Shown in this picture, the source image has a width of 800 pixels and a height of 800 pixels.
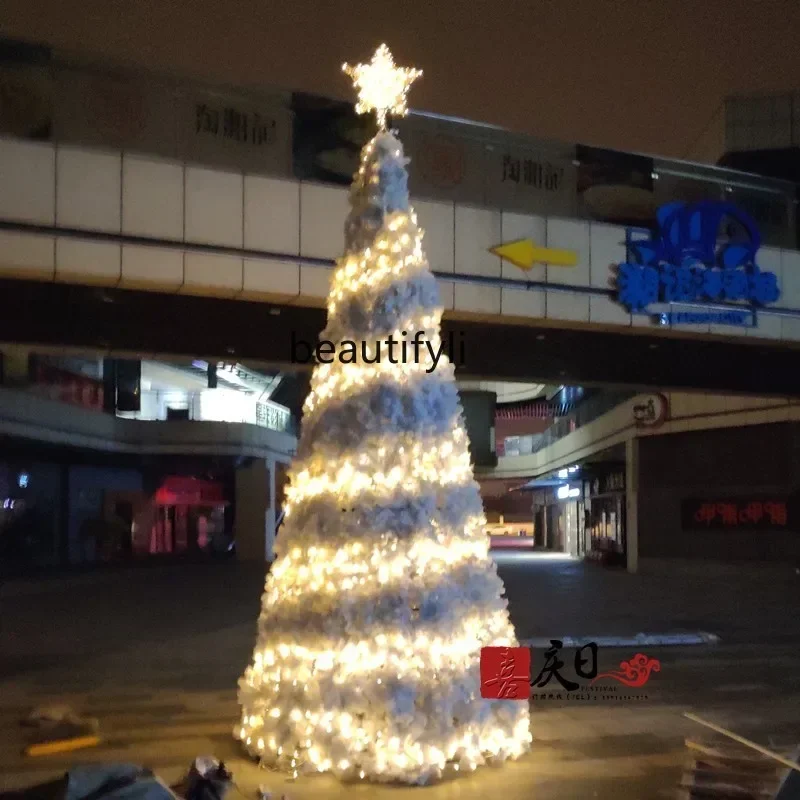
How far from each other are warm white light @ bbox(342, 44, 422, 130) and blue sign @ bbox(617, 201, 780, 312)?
5.19 m

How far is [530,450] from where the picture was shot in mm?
38375

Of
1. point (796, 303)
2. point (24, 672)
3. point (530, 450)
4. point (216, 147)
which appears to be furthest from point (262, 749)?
point (530, 450)

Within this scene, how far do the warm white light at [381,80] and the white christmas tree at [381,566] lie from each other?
79 millimetres

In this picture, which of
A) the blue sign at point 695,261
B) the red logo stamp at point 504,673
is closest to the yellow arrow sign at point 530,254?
the blue sign at point 695,261

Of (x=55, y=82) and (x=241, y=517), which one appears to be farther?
(x=241, y=517)

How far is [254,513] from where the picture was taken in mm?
25062

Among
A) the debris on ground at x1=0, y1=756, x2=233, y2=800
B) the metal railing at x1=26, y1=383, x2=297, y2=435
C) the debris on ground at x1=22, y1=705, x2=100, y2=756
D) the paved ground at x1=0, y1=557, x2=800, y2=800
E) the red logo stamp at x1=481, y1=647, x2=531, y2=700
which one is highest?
the metal railing at x1=26, y1=383, x2=297, y2=435

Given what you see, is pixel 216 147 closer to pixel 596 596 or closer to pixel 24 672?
pixel 24 672

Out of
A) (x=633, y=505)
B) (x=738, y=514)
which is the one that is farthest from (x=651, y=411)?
(x=738, y=514)

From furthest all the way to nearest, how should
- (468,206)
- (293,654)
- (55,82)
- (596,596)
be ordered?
(596,596) < (468,206) < (55,82) < (293,654)

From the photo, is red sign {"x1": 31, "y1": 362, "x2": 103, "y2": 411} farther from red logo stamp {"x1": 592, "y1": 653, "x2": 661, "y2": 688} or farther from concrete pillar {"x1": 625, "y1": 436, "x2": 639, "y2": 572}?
red logo stamp {"x1": 592, "y1": 653, "x2": 661, "y2": 688}

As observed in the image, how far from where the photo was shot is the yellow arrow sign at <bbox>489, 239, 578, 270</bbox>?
9.33m

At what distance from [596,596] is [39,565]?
14902 millimetres

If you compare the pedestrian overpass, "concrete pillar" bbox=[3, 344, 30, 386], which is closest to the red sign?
"concrete pillar" bbox=[3, 344, 30, 386]
